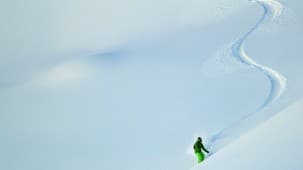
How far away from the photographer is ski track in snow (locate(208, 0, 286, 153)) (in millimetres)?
14438

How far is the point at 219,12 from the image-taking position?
90.6 feet

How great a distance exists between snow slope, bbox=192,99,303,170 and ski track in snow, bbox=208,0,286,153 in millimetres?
3569

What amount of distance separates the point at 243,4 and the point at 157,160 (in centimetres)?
1339

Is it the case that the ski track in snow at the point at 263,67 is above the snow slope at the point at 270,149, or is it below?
above

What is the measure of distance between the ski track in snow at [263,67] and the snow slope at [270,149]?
3.57 m

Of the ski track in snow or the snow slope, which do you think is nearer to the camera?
the snow slope

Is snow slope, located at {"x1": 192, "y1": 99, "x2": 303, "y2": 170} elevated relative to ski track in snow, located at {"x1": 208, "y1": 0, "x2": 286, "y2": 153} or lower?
lower

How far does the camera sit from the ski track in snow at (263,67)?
1444 centimetres

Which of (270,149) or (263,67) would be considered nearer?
(270,149)

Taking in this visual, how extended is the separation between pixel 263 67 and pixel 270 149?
10744 millimetres

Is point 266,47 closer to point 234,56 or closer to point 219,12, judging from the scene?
point 234,56

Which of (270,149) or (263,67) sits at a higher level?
(263,67)

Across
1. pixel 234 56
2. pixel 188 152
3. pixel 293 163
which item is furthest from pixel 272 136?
pixel 234 56

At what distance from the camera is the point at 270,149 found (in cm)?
795
